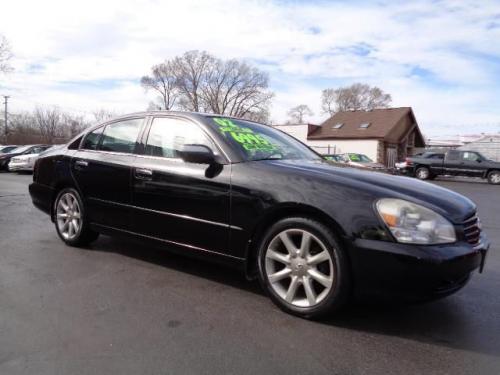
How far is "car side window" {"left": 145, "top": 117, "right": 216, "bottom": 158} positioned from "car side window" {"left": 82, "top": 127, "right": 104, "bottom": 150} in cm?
95

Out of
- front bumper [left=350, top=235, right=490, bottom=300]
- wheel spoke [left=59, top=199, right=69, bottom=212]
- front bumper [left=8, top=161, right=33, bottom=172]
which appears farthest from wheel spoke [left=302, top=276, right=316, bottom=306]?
front bumper [left=8, top=161, right=33, bottom=172]

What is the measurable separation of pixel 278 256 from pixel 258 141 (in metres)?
1.23

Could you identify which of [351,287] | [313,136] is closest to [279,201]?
[351,287]

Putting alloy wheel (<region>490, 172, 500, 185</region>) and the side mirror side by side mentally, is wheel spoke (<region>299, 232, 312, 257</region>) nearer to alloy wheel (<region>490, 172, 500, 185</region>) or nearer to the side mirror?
the side mirror

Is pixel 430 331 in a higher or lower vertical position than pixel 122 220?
lower

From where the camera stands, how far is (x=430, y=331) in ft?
9.53

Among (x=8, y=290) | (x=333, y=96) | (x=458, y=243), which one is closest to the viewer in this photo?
(x=458, y=243)

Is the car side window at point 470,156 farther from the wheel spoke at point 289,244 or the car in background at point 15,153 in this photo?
the wheel spoke at point 289,244

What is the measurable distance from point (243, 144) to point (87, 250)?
2.34 meters

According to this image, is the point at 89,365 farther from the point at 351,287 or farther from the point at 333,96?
the point at 333,96

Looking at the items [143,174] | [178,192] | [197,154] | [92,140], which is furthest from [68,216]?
[197,154]

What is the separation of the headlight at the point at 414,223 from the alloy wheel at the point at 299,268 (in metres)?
0.47

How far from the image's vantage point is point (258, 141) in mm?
3930

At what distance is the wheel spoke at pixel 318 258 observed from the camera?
9.60 ft
